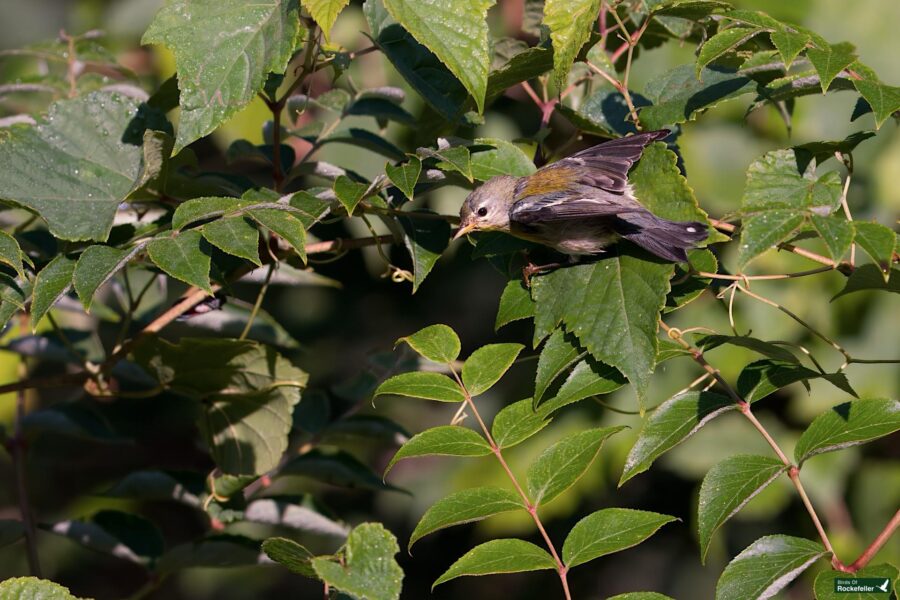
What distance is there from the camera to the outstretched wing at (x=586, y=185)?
1.90 metres

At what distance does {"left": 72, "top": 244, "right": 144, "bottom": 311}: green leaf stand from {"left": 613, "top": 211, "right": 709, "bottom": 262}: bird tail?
93cm

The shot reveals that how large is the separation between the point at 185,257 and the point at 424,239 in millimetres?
524

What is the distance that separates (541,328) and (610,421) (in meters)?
2.22

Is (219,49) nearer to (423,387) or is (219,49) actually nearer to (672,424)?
(423,387)

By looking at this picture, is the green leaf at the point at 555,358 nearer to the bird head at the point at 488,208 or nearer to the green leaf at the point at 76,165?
the bird head at the point at 488,208

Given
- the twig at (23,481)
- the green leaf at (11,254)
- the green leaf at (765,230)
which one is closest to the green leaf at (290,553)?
the green leaf at (11,254)

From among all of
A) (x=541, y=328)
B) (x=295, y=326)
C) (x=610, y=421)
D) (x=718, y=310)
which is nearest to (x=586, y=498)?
(x=610, y=421)

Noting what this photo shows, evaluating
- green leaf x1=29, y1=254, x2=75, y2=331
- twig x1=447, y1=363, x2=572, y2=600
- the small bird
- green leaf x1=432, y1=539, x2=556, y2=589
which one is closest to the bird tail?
the small bird

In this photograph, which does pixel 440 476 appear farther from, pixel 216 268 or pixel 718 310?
pixel 216 268

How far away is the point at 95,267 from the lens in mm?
1661

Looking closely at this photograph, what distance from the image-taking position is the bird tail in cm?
174

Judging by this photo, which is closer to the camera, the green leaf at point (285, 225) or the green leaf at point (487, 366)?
the green leaf at point (285, 225)

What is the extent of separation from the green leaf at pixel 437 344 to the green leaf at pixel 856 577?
0.75m

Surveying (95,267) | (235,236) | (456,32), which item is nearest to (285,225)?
(235,236)
